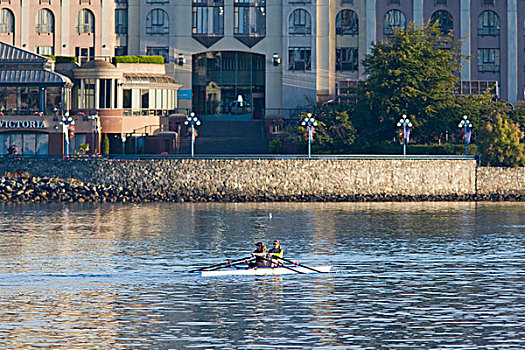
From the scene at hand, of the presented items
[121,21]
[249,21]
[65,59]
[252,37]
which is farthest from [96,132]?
[249,21]

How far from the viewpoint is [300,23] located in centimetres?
12738

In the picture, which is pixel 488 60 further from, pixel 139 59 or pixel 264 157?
pixel 264 157

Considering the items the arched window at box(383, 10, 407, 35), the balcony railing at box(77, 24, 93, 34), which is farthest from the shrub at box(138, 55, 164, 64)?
the arched window at box(383, 10, 407, 35)

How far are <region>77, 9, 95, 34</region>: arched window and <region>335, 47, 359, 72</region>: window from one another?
3009 centimetres

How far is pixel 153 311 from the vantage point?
4438cm

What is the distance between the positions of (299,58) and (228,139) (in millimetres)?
18048

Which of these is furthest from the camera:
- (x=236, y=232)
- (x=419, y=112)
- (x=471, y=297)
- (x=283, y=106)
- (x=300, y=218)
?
(x=283, y=106)

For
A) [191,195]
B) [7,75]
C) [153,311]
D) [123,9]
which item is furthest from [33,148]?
[153,311]

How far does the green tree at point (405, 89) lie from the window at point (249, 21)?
24014 mm

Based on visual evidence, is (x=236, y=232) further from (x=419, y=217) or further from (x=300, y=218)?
(x=419, y=217)

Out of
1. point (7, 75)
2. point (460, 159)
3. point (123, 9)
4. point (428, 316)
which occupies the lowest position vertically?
point (428, 316)

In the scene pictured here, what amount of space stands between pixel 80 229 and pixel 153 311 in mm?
32623

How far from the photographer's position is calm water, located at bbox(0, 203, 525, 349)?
39969 mm

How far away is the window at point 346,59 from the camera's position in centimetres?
12950
